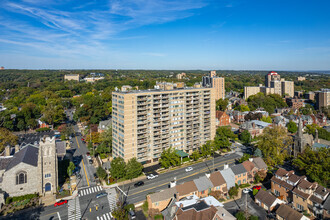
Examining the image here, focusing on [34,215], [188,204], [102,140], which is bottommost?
[34,215]

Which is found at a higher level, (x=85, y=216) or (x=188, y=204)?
(x=188, y=204)

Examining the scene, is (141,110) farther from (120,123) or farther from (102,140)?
(102,140)

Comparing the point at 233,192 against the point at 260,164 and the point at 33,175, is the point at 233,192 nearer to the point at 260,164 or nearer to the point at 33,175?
the point at 260,164

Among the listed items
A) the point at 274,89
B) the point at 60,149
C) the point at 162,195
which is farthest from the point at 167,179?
the point at 274,89

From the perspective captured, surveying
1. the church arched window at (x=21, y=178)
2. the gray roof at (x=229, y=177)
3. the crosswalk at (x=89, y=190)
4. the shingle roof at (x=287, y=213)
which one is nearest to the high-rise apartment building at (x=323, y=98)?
the gray roof at (x=229, y=177)

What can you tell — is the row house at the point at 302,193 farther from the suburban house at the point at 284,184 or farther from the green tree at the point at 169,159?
the green tree at the point at 169,159

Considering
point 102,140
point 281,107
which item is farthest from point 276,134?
point 281,107
